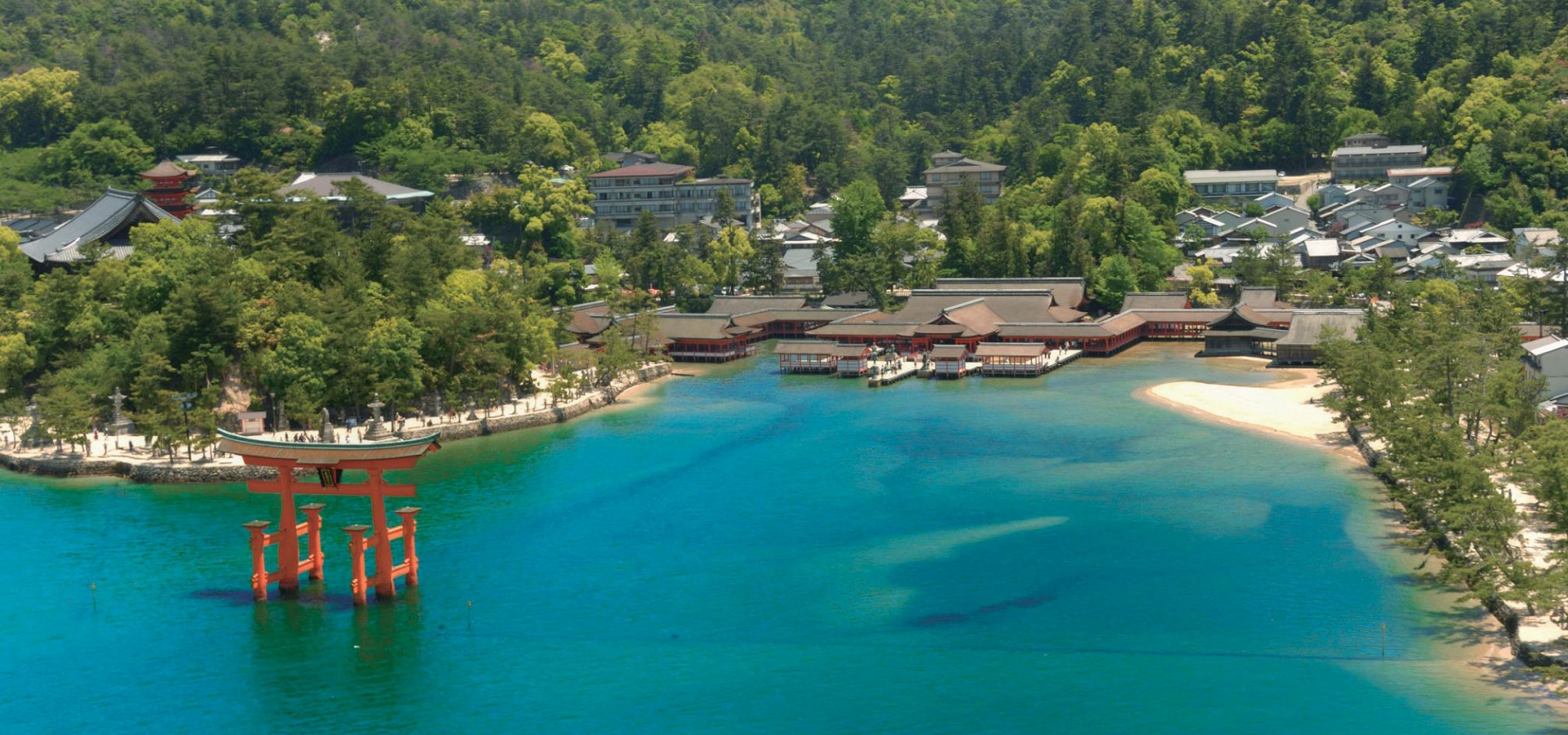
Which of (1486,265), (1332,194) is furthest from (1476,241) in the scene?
(1332,194)

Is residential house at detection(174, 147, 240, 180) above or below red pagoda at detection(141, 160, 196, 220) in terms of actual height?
above

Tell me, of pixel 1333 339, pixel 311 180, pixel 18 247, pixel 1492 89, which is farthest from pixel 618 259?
pixel 1492 89

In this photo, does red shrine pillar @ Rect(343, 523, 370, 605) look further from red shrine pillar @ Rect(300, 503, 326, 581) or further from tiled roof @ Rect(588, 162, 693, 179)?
tiled roof @ Rect(588, 162, 693, 179)

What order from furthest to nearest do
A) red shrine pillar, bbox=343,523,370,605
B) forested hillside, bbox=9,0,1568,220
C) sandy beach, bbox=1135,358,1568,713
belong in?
forested hillside, bbox=9,0,1568,220, red shrine pillar, bbox=343,523,370,605, sandy beach, bbox=1135,358,1568,713

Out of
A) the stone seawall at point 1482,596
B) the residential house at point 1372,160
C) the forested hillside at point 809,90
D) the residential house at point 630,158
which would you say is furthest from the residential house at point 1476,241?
the residential house at point 630,158

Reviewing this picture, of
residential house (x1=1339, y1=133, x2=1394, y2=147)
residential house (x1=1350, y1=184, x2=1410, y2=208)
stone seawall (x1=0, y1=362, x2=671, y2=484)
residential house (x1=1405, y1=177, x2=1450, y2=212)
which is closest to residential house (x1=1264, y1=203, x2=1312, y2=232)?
residential house (x1=1350, y1=184, x2=1410, y2=208)

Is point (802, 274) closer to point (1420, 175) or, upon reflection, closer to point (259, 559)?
point (1420, 175)
